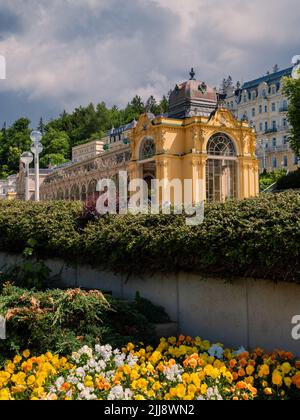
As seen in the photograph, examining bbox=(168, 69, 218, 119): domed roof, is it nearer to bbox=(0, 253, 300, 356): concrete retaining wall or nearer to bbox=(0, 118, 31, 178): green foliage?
bbox=(0, 253, 300, 356): concrete retaining wall

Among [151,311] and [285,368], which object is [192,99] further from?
[285,368]

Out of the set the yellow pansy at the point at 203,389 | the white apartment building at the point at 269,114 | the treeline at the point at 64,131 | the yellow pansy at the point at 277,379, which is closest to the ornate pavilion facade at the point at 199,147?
the yellow pansy at the point at 277,379

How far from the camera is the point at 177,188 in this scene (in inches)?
1252

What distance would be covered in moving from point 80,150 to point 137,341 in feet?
331

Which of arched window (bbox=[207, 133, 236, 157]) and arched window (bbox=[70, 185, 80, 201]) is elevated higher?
arched window (bbox=[207, 133, 236, 157])

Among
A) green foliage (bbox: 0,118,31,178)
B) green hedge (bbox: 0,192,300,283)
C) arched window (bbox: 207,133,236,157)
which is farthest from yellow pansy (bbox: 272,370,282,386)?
green foliage (bbox: 0,118,31,178)

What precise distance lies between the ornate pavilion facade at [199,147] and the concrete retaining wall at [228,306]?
828 inches

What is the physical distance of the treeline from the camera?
105188mm

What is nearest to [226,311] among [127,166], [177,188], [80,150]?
[177,188]

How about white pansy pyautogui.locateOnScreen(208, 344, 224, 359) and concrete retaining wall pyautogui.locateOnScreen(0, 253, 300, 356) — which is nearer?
white pansy pyautogui.locateOnScreen(208, 344, 224, 359)

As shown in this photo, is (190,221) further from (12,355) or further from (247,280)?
(12,355)

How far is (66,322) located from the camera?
7723 millimetres

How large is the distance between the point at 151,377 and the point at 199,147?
1006 inches

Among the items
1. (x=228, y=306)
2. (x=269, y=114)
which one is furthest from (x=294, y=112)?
(x=269, y=114)
